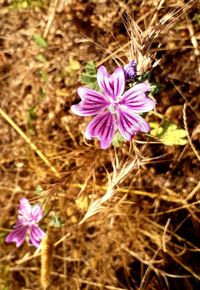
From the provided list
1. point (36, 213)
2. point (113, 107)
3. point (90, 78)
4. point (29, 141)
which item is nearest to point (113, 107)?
point (113, 107)

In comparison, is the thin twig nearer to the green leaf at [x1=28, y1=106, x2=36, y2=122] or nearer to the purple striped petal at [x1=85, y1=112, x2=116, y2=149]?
the green leaf at [x1=28, y1=106, x2=36, y2=122]

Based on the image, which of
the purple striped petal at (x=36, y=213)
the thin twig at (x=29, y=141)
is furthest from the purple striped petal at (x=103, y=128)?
the thin twig at (x=29, y=141)

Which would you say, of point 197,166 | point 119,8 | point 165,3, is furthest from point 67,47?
point 197,166

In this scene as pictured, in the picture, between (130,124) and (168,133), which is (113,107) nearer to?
(130,124)

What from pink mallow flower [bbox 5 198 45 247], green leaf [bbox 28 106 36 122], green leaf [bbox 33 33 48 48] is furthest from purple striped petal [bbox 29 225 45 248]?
green leaf [bbox 33 33 48 48]

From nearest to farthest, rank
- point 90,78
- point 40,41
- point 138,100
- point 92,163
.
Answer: point 138,100
point 90,78
point 92,163
point 40,41

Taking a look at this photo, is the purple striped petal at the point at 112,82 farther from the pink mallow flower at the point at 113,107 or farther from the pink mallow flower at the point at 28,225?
the pink mallow flower at the point at 28,225

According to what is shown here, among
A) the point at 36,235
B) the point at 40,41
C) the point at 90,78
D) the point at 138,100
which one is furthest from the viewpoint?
the point at 40,41
